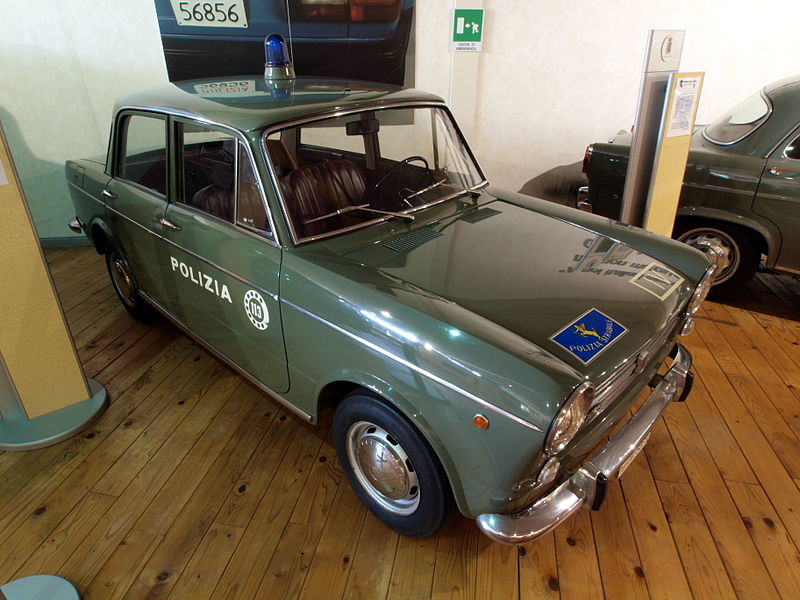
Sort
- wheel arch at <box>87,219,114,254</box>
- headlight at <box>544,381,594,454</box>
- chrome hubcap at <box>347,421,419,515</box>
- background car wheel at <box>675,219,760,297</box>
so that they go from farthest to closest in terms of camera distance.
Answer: background car wheel at <box>675,219,760,297</box> → wheel arch at <box>87,219,114,254</box> → chrome hubcap at <box>347,421,419,515</box> → headlight at <box>544,381,594,454</box>

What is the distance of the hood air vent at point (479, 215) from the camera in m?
2.37

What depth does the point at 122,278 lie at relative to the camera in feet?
11.1

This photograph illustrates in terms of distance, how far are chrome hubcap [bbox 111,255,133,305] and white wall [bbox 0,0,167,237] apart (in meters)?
1.68

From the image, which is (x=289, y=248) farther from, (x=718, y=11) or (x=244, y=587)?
(x=718, y=11)

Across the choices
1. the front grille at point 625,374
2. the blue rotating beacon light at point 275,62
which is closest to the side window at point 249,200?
the blue rotating beacon light at point 275,62

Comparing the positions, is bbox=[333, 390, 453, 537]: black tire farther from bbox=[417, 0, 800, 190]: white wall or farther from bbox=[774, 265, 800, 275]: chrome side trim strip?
bbox=[417, 0, 800, 190]: white wall

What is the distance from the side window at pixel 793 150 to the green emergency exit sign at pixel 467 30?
105 inches

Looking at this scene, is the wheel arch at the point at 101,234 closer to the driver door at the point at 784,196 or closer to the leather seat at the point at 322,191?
the leather seat at the point at 322,191

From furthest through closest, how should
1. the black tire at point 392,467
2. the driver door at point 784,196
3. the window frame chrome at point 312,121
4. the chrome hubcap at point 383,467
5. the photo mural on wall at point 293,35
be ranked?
the photo mural on wall at point 293,35 < the driver door at point 784,196 < the window frame chrome at point 312,121 < the chrome hubcap at point 383,467 < the black tire at point 392,467

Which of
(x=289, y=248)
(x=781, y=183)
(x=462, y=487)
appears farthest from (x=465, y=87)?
(x=462, y=487)

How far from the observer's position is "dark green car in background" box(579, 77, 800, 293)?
3.26m

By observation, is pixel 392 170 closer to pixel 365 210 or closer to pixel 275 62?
pixel 365 210

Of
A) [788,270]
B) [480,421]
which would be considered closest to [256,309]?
[480,421]

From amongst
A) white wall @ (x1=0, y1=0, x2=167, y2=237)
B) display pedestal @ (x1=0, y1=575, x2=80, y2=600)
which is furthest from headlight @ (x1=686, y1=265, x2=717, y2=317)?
white wall @ (x1=0, y1=0, x2=167, y2=237)
